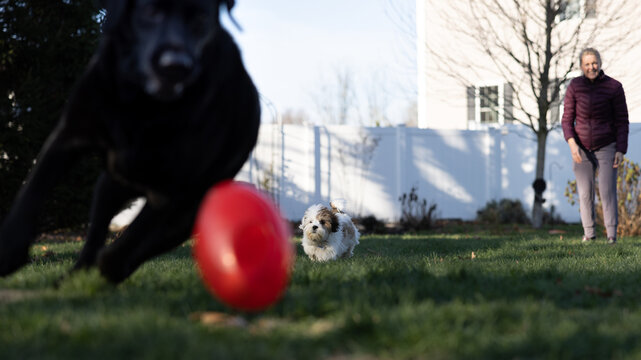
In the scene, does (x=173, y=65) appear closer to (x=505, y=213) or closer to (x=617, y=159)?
(x=617, y=159)

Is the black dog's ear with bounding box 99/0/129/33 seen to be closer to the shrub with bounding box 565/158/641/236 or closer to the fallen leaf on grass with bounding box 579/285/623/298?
the fallen leaf on grass with bounding box 579/285/623/298

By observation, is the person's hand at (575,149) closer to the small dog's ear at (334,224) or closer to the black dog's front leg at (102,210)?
the small dog's ear at (334,224)

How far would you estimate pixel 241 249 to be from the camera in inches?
101

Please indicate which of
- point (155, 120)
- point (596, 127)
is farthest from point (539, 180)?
point (155, 120)

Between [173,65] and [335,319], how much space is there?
1.17m

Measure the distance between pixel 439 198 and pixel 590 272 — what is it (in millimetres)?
11274

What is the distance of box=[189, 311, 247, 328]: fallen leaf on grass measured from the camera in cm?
247

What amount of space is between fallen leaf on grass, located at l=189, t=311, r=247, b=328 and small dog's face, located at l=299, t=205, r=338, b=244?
411 cm

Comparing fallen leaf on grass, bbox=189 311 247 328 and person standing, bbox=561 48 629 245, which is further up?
person standing, bbox=561 48 629 245

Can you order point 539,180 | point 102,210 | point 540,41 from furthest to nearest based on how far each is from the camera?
point 540,41 < point 539,180 < point 102,210

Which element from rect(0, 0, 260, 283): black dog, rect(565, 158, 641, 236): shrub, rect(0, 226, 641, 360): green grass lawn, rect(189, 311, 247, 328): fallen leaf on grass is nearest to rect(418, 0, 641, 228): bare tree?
rect(565, 158, 641, 236): shrub

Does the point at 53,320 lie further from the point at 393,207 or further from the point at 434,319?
the point at 393,207

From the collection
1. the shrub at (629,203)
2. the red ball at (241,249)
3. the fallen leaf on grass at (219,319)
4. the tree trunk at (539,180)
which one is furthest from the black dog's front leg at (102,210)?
the tree trunk at (539,180)

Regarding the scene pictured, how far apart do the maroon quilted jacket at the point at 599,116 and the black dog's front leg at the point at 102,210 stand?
19.5ft
